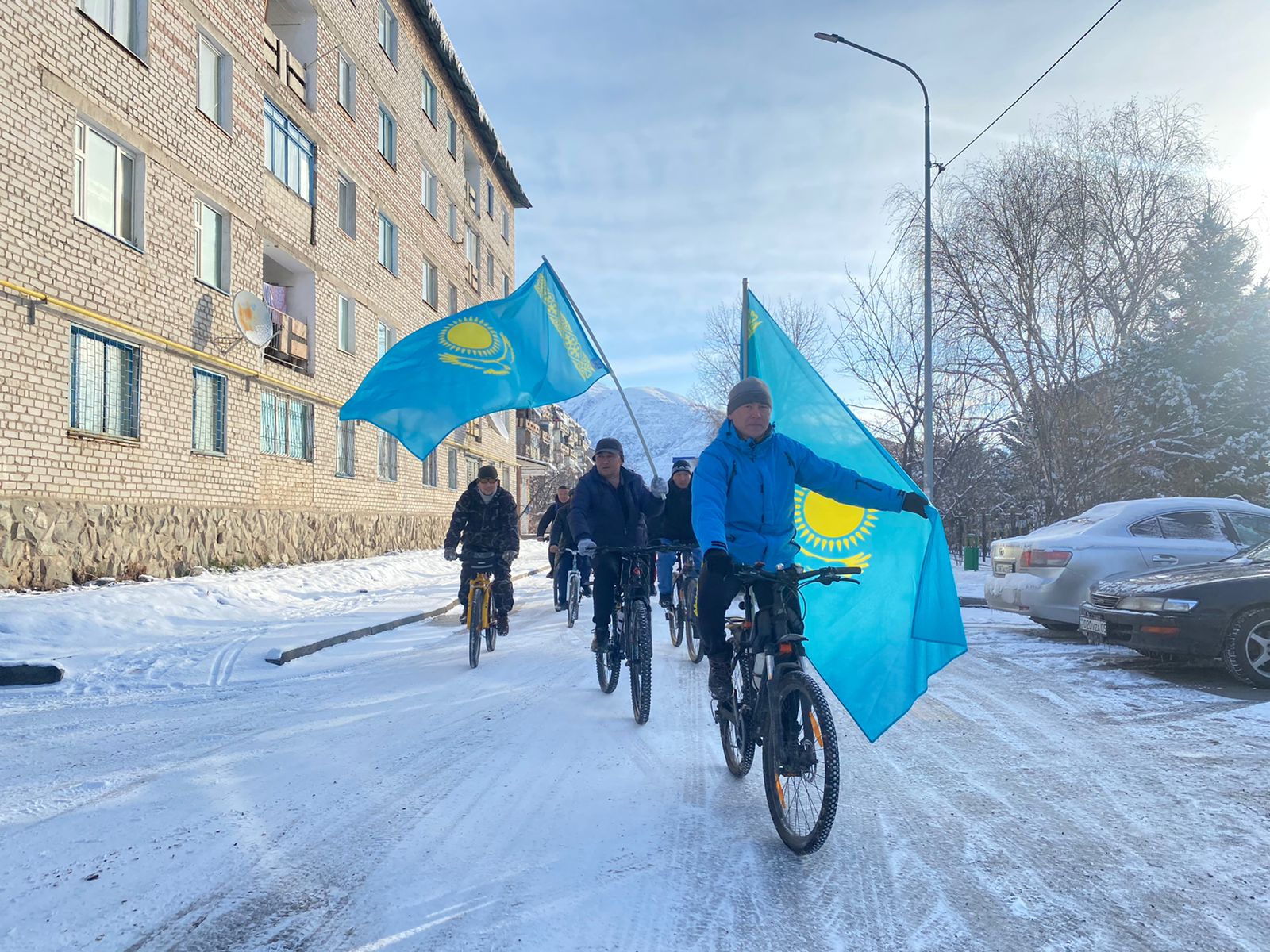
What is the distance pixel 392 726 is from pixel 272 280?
16.1m

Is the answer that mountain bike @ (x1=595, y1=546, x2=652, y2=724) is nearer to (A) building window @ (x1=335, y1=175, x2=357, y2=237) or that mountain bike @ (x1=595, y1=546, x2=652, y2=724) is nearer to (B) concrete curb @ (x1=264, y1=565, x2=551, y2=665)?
(B) concrete curb @ (x1=264, y1=565, x2=551, y2=665)

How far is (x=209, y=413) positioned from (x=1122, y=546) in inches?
537

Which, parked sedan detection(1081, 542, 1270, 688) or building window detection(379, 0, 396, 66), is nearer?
parked sedan detection(1081, 542, 1270, 688)

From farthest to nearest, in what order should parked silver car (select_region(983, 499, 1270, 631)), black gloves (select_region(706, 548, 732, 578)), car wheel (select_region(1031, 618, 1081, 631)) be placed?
1. car wheel (select_region(1031, 618, 1081, 631))
2. parked silver car (select_region(983, 499, 1270, 631))
3. black gloves (select_region(706, 548, 732, 578))

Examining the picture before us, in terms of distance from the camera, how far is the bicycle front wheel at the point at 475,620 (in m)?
7.80

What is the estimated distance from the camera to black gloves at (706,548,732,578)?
3.52m

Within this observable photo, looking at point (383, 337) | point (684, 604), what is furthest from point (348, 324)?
point (684, 604)

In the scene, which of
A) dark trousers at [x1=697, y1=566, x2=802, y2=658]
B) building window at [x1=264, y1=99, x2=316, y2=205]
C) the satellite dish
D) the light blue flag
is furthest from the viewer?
building window at [x1=264, y1=99, x2=316, y2=205]

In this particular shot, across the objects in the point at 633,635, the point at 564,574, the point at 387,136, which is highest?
the point at 387,136

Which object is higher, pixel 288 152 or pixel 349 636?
pixel 288 152

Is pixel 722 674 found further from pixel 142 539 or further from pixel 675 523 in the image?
pixel 142 539

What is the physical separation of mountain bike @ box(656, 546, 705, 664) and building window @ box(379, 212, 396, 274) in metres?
16.7

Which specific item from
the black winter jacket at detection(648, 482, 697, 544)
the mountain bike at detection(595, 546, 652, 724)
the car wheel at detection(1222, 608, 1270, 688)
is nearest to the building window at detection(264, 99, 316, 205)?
the black winter jacket at detection(648, 482, 697, 544)

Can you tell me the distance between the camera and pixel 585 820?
3646mm
